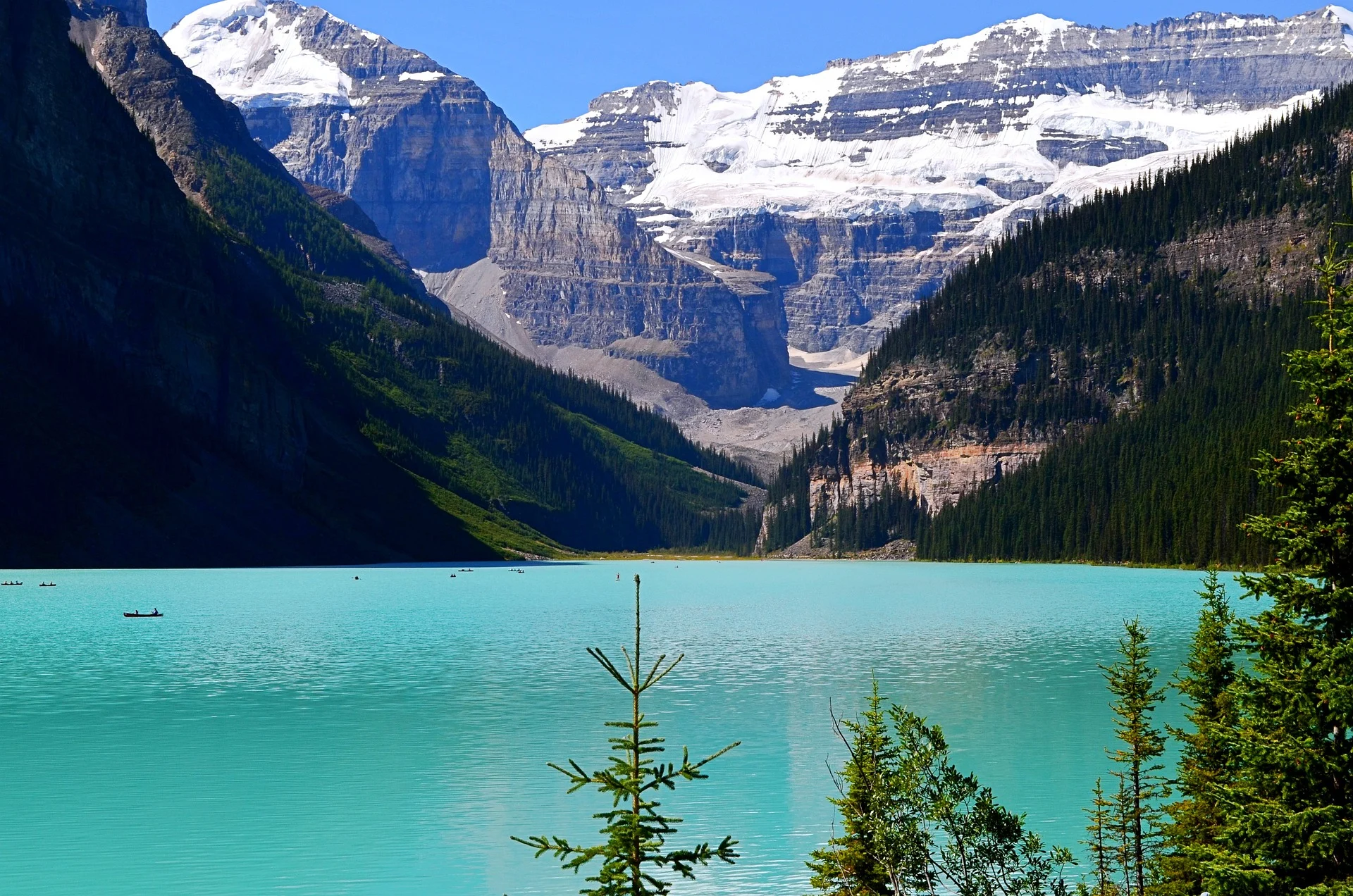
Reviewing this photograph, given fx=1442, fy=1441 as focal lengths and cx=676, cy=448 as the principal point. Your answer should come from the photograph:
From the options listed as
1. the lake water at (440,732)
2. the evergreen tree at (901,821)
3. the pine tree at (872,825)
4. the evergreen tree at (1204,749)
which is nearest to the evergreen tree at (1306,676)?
the evergreen tree at (901,821)

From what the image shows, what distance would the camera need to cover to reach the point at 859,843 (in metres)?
27.7

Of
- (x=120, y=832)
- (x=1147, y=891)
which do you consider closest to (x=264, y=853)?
(x=120, y=832)

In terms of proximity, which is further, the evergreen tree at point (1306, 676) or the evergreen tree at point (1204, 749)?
the evergreen tree at point (1204, 749)

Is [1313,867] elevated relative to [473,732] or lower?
elevated

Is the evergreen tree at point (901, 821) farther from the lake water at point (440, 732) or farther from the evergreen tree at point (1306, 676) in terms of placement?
the lake water at point (440, 732)

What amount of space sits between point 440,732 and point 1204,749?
38286 mm

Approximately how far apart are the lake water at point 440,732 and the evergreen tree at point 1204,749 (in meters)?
8.37

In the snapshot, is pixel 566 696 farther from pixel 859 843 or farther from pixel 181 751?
pixel 859 843

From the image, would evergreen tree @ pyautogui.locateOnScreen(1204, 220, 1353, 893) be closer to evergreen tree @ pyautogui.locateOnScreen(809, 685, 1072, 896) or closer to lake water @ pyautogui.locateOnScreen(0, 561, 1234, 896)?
evergreen tree @ pyautogui.locateOnScreen(809, 685, 1072, 896)

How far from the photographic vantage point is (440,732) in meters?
63.4

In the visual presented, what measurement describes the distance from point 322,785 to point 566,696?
941 inches

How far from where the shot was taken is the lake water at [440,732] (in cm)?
4250

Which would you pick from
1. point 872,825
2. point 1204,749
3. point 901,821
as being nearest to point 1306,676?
point 901,821

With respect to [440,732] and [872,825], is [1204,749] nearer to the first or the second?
[872,825]
